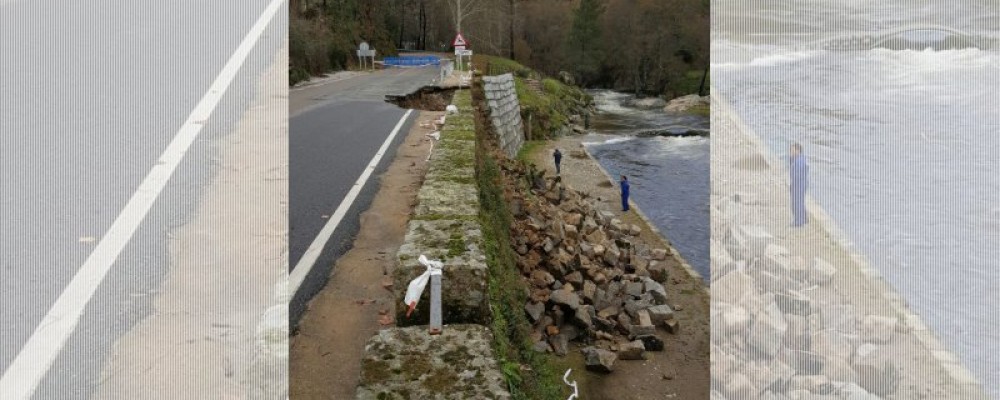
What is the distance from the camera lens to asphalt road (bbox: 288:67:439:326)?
4.89m

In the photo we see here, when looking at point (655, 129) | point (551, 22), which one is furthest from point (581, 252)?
point (551, 22)

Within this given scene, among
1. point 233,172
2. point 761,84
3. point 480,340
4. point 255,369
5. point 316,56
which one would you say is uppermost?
point 316,56

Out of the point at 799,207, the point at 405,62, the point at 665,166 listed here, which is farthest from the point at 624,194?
the point at 405,62

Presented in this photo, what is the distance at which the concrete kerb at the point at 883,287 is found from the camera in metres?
6.20

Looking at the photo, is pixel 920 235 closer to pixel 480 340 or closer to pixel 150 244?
pixel 480 340

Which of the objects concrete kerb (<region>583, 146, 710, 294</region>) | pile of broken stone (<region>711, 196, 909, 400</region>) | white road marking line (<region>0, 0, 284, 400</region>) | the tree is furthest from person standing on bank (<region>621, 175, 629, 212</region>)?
the tree

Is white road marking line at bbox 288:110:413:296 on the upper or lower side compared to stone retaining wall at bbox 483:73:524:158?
lower

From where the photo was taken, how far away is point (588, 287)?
7.43 metres

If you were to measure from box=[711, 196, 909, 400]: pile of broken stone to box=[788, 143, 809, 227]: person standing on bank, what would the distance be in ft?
2.49

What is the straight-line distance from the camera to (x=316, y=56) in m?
24.1

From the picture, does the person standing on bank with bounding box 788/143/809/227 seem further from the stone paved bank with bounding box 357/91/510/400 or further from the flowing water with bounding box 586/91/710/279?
the stone paved bank with bounding box 357/91/510/400

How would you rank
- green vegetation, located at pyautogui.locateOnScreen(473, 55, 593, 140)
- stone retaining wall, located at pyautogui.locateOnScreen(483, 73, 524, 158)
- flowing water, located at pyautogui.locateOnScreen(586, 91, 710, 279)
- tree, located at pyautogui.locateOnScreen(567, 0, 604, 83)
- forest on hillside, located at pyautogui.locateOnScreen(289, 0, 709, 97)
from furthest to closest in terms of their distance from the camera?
tree, located at pyautogui.locateOnScreen(567, 0, 604, 83) → forest on hillside, located at pyautogui.locateOnScreen(289, 0, 709, 97) → green vegetation, located at pyautogui.locateOnScreen(473, 55, 593, 140) → stone retaining wall, located at pyautogui.locateOnScreen(483, 73, 524, 158) → flowing water, located at pyautogui.locateOnScreen(586, 91, 710, 279)

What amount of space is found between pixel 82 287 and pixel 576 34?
52313 mm

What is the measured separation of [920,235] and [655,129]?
2236 cm
